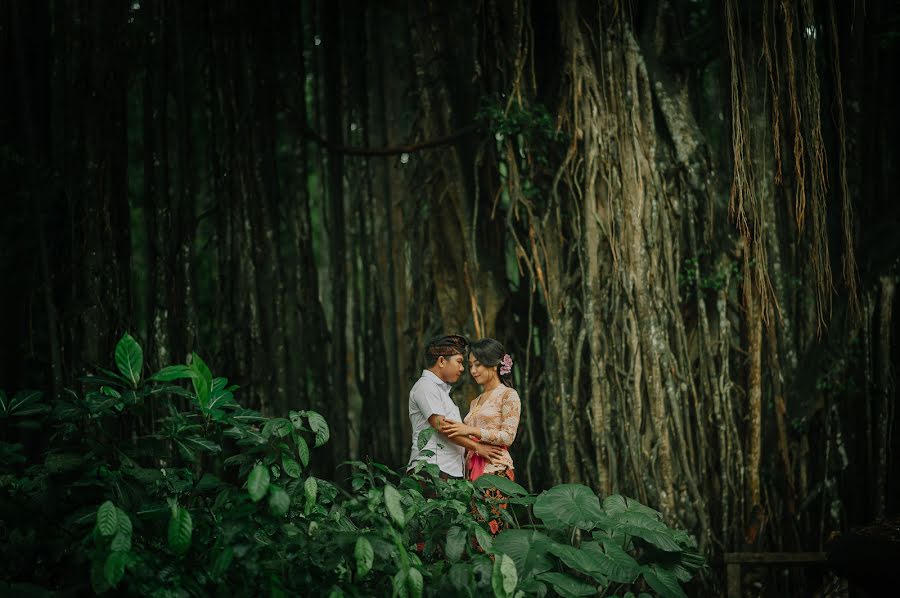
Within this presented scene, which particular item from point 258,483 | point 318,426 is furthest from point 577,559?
point 258,483

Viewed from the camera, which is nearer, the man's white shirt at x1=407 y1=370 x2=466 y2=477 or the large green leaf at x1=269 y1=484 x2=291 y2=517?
the large green leaf at x1=269 y1=484 x2=291 y2=517

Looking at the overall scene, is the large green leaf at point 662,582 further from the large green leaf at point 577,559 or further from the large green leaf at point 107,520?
the large green leaf at point 107,520

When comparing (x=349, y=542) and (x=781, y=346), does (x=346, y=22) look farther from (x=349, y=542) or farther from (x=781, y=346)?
(x=349, y=542)

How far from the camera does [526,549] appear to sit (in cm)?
230

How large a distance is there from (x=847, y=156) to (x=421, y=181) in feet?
6.65

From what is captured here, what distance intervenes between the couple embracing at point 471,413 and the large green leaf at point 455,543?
1010mm

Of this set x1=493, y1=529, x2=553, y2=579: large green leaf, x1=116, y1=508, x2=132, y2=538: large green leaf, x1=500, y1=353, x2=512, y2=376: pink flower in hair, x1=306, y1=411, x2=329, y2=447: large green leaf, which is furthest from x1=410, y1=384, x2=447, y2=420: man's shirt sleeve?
x1=116, y1=508, x2=132, y2=538: large green leaf

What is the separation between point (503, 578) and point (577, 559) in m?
0.31

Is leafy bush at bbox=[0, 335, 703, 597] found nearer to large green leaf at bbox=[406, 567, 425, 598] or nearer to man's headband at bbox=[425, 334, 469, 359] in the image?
large green leaf at bbox=[406, 567, 425, 598]

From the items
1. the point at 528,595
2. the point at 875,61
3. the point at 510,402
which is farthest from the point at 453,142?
the point at 528,595

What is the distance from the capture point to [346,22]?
4.99 m

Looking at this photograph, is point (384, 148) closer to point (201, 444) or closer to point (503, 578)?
point (201, 444)

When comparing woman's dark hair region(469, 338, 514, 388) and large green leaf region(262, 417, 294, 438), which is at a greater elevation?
woman's dark hair region(469, 338, 514, 388)

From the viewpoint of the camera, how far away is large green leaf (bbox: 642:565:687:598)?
235cm
